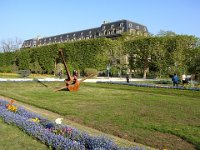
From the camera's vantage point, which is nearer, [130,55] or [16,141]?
[16,141]

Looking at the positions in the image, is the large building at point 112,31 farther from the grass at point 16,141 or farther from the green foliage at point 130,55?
the grass at point 16,141

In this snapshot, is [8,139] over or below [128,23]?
below

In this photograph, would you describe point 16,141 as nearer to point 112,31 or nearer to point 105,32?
point 112,31

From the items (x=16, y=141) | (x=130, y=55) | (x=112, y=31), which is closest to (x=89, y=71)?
(x=130, y=55)

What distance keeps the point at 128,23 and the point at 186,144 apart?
73676 mm

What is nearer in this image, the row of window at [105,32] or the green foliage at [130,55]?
the green foliage at [130,55]

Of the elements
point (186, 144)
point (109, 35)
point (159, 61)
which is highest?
point (109, 35)

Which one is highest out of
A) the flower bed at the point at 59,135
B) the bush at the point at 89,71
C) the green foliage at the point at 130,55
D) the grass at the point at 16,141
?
the green foliage at the point at 130,55

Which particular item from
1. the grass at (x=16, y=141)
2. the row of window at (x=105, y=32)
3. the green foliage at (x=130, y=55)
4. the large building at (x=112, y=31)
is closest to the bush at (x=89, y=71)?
the green foliage at (x=130, y=55)

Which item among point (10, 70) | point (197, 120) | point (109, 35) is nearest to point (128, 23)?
point (109, 35)

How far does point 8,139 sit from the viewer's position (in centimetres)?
705

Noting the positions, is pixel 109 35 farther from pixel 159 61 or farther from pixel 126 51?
pixel 159 61

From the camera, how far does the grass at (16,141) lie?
6.45 metres

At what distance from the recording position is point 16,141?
689cm
